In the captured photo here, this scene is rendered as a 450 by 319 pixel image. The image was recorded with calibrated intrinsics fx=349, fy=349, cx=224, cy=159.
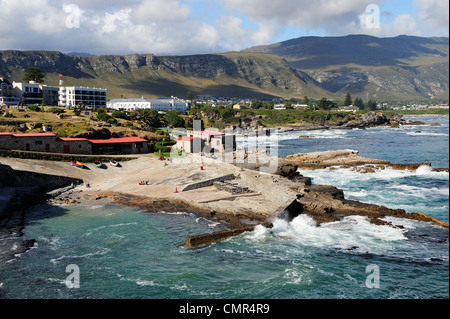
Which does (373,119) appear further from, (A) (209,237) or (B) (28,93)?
(A) (209,237)

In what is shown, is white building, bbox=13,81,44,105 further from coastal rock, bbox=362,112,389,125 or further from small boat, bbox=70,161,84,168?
coastal rock, bbox=362,112,389,125

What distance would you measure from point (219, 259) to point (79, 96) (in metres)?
99.7

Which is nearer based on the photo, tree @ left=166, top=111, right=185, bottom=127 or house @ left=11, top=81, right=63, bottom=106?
house @ left=11, top=81, right=63, bottom=106

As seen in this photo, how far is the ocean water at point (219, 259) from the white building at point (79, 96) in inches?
3134

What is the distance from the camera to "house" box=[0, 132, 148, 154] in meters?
50.1

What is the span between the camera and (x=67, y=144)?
53719mm

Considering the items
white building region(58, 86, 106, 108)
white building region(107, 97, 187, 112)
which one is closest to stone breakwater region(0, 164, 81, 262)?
white building region(58, 86, 106, 108)

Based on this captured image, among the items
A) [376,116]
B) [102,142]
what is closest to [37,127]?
[102,142]

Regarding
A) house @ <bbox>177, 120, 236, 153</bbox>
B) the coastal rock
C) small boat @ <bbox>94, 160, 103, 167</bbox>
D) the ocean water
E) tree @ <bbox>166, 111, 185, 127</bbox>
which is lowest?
the ocean water

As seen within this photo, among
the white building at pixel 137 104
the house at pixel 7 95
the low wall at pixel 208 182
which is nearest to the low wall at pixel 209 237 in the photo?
the low wall at pixel 208 182

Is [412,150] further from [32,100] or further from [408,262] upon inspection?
[32,100]

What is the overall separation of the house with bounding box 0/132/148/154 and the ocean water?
1733cm

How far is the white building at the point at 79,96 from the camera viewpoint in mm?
108688

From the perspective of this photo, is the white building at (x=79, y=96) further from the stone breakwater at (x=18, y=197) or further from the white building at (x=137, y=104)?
the stone breakwater at (x=18, y=197)
